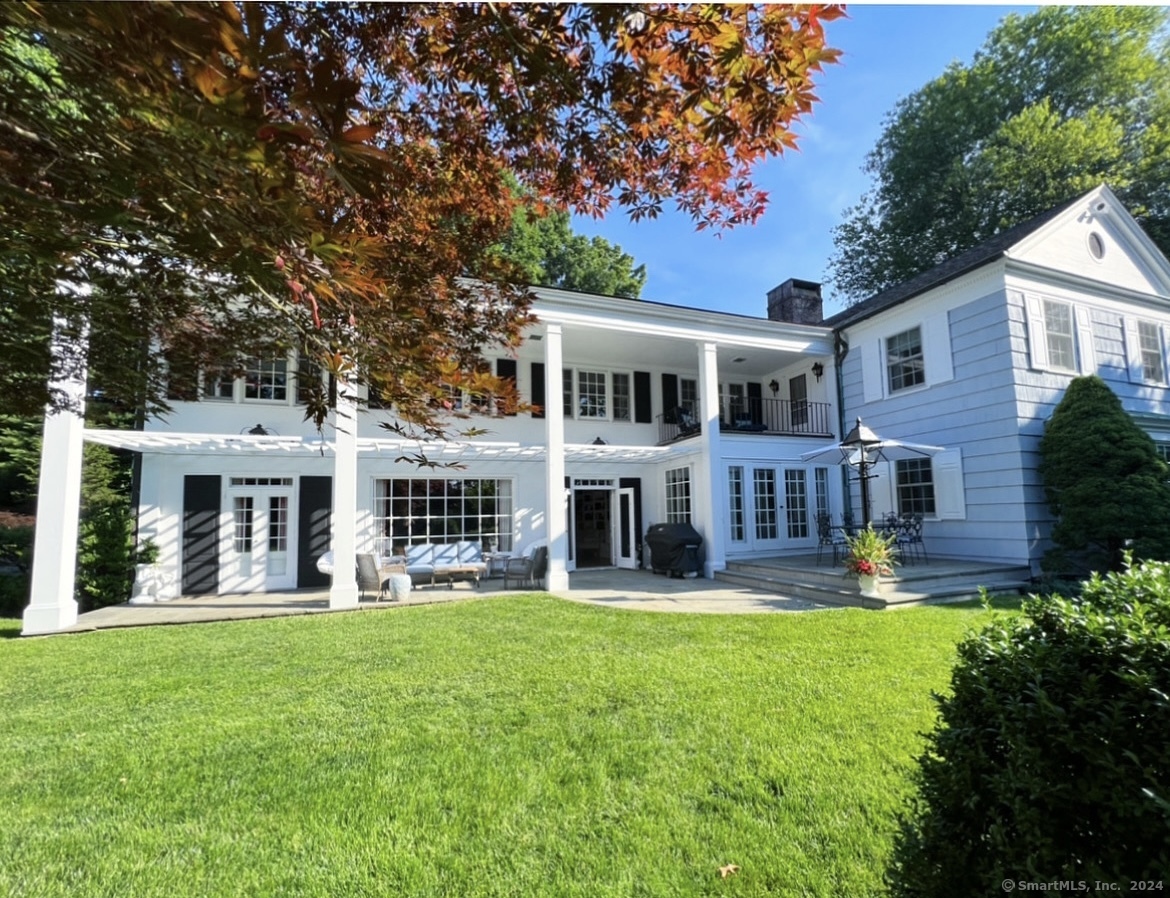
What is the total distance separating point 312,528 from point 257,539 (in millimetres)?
1009

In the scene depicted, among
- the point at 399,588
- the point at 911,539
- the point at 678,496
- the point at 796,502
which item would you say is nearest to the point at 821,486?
the point at 796,502

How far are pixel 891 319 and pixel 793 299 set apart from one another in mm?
3411

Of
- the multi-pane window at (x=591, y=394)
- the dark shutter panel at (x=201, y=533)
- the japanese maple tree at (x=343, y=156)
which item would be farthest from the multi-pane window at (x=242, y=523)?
the japanese maple tree at (x=343, y=156)

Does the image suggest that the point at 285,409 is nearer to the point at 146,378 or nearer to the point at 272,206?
the point at 146,378

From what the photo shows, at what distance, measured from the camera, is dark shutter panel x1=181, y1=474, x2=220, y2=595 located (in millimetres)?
10391

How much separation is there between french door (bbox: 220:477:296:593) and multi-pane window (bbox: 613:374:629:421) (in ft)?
25.6

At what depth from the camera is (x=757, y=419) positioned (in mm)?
15461

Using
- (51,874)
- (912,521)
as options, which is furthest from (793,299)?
(51,874)

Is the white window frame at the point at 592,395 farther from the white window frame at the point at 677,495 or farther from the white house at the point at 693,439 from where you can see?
the white window frame at the point at 677,495

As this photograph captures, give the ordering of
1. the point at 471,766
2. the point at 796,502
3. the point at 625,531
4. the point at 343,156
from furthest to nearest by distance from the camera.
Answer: the point at 625,531 → the point at 796,502 → the point at 471,766 → the point at 343,156

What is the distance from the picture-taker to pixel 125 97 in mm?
1309

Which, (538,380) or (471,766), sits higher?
(538,380)

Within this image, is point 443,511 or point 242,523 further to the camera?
point 443,511

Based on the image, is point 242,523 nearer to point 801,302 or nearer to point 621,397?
point 621,397
